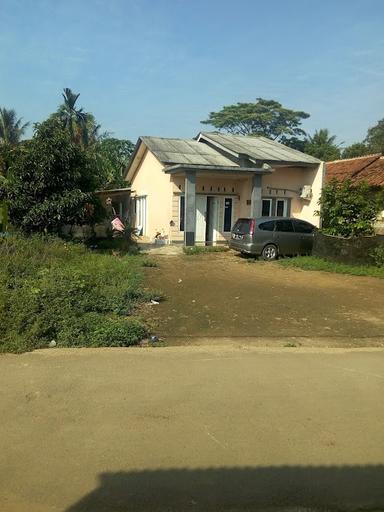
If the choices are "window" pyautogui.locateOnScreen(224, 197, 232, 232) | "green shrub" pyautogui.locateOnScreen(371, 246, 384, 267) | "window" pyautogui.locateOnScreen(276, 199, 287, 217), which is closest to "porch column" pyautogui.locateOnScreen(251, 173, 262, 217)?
"window" pyautogui.locateOnScreen(224, 197, 232, 232)

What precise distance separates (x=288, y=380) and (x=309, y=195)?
56.7 ft

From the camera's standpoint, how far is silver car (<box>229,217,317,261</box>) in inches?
634

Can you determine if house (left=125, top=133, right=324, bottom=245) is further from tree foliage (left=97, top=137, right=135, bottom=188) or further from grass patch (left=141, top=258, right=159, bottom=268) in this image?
tree foliage (left=97, top=137, right=135, bottom=188)

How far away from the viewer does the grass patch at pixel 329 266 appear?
44.2 feet

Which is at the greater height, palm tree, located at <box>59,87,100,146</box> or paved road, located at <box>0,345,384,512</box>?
palm tree, located at <box>59,87,100,146</box>

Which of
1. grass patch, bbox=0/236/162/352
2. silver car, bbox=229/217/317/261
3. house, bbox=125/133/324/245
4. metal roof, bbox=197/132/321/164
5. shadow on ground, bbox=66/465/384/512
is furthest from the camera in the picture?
metal roof, bbox=197/132/321/164

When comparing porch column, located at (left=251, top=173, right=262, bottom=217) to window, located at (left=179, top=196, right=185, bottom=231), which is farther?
window, located at (left=179, top=196, right=185, bottom=231)

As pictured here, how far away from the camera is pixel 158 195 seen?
68.9 feet

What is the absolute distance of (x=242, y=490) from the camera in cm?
306

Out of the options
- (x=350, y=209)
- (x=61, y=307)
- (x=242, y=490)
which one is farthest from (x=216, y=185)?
(x=242, y=490)

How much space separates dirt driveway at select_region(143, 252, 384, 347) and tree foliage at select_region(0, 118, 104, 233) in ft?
11.6

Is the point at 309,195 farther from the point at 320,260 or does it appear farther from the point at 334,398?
the point at 334,398

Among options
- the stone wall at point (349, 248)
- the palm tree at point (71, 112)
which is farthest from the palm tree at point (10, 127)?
the stone wall at point (349, 248)

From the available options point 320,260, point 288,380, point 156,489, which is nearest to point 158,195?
point 320,260
